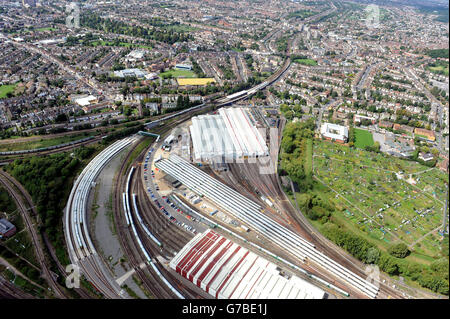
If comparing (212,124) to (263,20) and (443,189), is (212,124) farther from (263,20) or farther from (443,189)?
(263,20)

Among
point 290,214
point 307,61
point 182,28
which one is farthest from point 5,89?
point 307,61

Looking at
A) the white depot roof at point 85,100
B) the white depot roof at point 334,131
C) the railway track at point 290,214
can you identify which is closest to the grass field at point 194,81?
the white depot roof at point 85,100

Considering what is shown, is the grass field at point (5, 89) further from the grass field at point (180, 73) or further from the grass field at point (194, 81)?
the grass field at point (194, 81)

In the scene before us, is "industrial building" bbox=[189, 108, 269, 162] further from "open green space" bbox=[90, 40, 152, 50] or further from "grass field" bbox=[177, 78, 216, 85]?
"open green space" bbox=[90, 40, 152, 50]

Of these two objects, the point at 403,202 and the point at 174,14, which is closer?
the point at 403,202

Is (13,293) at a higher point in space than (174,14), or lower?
lower

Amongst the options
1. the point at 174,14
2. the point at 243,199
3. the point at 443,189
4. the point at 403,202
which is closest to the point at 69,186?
the point at 243,199

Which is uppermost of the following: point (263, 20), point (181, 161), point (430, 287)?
point (263, 20)

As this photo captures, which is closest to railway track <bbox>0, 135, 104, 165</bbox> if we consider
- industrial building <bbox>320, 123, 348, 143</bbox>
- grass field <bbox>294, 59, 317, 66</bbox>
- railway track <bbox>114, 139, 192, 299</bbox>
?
railway track <bbox>114, 139, 192, 299</bbox>
